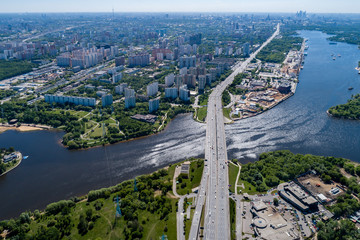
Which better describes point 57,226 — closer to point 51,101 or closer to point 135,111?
point 135,111

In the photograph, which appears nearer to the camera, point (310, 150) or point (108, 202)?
point (108, 202)

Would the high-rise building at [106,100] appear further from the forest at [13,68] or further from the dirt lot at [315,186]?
the dirt lot at [315,186]

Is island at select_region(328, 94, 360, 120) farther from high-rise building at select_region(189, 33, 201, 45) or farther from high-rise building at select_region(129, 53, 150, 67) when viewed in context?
high-rise building at select_region(189, 33, 201, 45)

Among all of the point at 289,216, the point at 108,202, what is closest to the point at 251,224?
the point at 289,216

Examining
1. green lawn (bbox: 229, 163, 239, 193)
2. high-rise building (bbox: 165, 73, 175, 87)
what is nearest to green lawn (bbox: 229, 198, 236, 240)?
green lawn (bbox: 229, 163, 239, 193)

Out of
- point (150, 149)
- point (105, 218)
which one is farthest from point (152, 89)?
point (105, 218)

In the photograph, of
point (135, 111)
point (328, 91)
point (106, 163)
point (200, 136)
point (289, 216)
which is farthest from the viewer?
point (328, 91)
